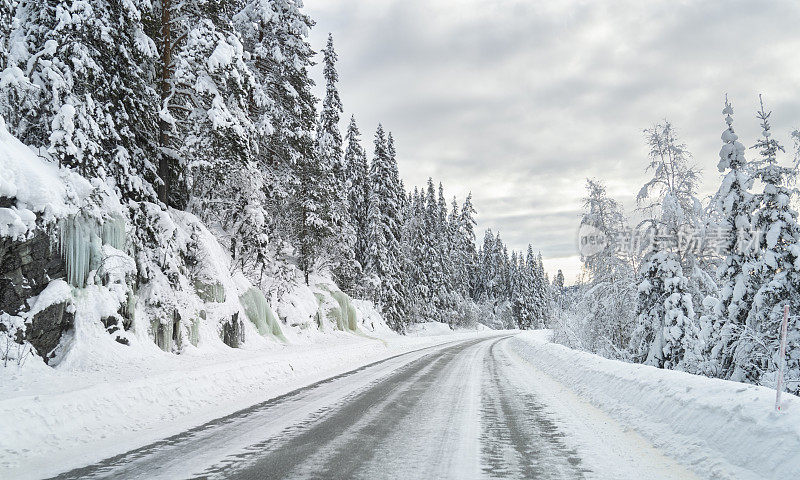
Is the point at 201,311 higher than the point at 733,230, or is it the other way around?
the point at 733,230

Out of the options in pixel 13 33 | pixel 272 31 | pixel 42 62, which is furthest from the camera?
pixel 272 31

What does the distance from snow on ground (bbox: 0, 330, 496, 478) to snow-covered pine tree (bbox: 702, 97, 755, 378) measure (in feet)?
37.6

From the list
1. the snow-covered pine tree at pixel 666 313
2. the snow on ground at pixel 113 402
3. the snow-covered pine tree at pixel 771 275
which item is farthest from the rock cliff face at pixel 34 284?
the snow-covered pine tree at pixel 666 313

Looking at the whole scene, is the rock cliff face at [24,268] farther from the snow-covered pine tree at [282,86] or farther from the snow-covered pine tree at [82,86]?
the snow-covered pine tree at [282,86]

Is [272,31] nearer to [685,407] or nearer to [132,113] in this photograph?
[132,113]

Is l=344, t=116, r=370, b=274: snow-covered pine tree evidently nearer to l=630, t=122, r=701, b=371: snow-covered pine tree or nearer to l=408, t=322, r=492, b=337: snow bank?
l=408, t=322, r=492, b=337: snow bank

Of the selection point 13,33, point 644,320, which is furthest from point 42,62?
point 644,320

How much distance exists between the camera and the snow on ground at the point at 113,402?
5102 millimetres

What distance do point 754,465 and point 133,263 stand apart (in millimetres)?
11523

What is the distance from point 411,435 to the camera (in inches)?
233

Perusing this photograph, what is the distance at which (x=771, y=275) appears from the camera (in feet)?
43.3

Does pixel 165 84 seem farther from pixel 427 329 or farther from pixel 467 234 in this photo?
pixel 467 234

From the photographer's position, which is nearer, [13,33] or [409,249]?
[13,33]

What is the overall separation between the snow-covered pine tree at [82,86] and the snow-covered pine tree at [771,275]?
16261 mm
